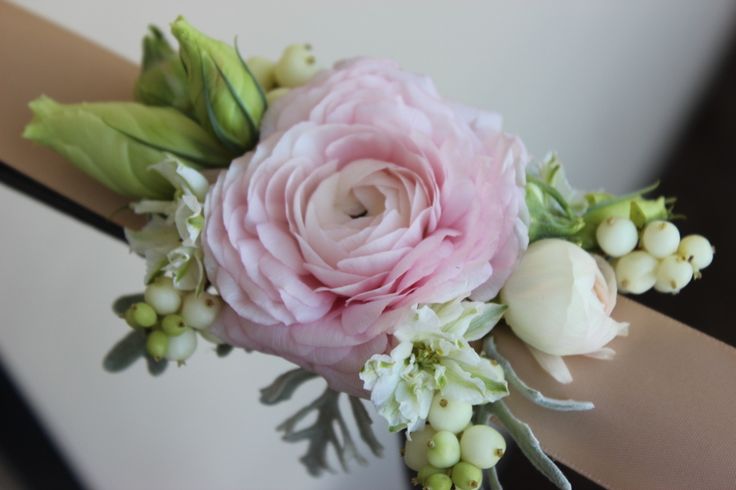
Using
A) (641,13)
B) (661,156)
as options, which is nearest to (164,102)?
(641,13)

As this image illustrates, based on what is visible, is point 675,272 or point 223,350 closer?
point 675,272

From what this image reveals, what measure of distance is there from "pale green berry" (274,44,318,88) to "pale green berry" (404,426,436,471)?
21 centimetres

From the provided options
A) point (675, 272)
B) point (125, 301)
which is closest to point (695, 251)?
point (675, 272)

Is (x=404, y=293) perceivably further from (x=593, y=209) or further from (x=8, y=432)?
(x=8, y=432)

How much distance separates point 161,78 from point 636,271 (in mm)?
263

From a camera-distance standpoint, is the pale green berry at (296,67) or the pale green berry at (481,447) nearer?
the pale green berry at (481,447)

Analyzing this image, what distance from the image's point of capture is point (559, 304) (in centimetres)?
31

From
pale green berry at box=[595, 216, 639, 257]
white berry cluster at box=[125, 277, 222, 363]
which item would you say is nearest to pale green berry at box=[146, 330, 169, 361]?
white berry cluster at box=[125, 277, 222, 363]

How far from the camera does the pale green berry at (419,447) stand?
0.31m

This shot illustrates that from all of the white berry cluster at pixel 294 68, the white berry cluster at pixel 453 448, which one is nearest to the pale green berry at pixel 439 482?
the white berry cluster at pixel 453 448

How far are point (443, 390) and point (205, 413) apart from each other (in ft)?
0.93

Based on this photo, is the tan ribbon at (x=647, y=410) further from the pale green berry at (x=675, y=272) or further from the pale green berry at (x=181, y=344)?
the pale green berry at (x=181, y=344)

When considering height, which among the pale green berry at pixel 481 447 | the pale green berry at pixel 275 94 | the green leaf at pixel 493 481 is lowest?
the green leaf at pixel 493 481

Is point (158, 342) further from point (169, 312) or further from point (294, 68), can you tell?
point (294, 68)
